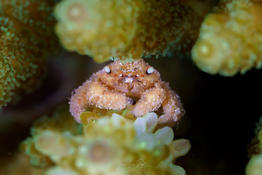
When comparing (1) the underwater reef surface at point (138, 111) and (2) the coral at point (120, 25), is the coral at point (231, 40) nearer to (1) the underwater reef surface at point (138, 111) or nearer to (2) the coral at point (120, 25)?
(1) the underwater reef surface at point (138, 111)

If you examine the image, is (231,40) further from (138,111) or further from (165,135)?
(138,111)

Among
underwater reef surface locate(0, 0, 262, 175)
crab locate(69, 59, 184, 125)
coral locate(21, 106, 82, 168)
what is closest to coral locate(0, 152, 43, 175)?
underwater reef surface locate(0, 0, 262, 175)

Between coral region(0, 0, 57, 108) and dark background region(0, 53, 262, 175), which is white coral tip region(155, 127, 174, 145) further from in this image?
coral region(0, 0, 57, 108)

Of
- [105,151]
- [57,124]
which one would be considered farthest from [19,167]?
[105,151]

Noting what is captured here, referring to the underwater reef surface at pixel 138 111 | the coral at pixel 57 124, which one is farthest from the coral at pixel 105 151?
the coral at pixel 57 124

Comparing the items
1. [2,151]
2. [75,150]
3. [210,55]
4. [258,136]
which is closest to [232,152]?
[258,136]

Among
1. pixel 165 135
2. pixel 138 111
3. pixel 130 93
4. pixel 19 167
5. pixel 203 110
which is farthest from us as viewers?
pixel 203 110
